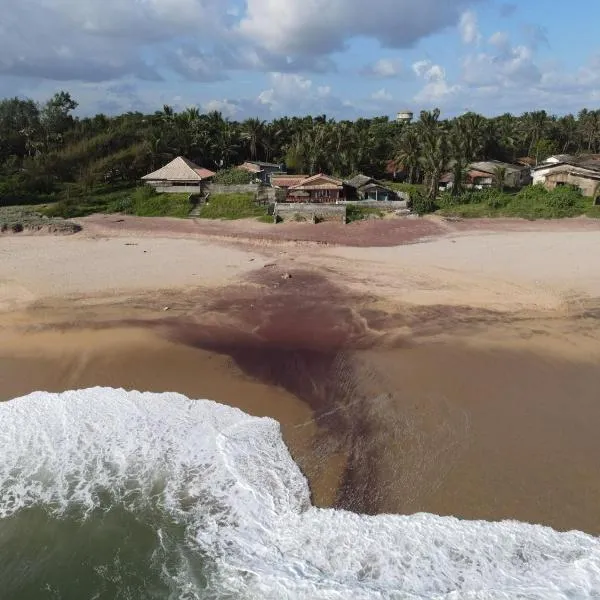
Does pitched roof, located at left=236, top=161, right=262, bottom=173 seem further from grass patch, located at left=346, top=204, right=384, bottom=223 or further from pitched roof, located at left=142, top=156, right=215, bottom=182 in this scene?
grass patch, located at left=346, top=204, right=384, bottom=223

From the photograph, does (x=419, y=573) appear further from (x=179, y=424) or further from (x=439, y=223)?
(x=439, y=223)

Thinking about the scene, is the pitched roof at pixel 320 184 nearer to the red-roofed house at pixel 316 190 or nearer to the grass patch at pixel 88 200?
the red-roofed house at pixel 316 190

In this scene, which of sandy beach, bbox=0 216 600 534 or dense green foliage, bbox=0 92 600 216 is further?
dense green foliage, bbox=0 92 600 216

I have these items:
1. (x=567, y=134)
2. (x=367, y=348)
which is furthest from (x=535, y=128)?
(x=367, y=348)

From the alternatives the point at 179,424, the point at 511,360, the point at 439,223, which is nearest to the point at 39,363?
the point at 179,424

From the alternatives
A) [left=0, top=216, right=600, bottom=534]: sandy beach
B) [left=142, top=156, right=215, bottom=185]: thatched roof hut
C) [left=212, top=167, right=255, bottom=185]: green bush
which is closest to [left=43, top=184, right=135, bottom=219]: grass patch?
[left=142, top=156, right=215, bottom=185]: thatched roof hut

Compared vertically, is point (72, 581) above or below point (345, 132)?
below

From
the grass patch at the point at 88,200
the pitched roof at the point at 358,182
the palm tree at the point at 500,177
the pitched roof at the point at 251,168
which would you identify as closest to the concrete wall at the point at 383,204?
the pitched roof at the point at 358,182
